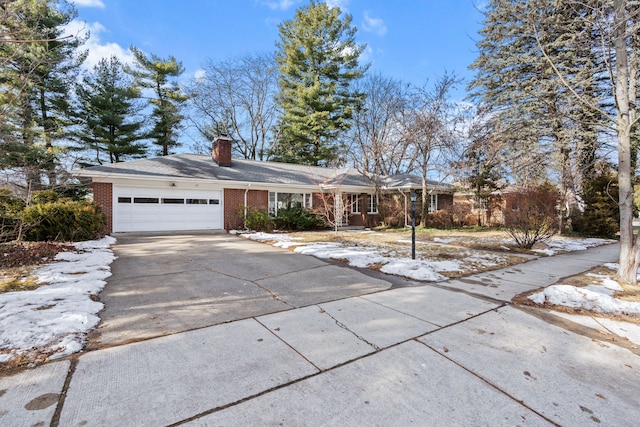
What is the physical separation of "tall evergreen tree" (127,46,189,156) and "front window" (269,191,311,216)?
13.7 m

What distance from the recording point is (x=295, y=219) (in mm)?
14695

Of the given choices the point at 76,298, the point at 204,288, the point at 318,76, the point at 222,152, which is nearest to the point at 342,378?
the point at 204,288

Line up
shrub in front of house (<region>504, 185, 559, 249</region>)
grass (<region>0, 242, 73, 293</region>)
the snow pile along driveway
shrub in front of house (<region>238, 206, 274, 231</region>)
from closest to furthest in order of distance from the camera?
1. the snow pile along driveway
2. grass (<region>0, 242, 73, 293</region>)
3. shrub in front of house (<region>504, 185, 559, 249</region>)
4. shrub in front of house (<region>238, 206, 274, 231</region>)

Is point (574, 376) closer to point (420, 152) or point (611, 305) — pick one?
point (611, 305)

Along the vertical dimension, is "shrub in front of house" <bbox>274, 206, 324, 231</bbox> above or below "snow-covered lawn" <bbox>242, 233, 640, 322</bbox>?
above

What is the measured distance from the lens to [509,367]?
2.55m

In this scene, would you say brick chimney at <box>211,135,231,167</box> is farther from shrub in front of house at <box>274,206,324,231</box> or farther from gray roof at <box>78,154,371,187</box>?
shrub in front of house at <box>274,206,324,231</box>

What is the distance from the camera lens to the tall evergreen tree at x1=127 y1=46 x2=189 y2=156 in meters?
22.5

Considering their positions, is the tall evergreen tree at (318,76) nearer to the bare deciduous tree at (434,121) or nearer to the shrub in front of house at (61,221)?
the bare deciduous tree at (434,121)

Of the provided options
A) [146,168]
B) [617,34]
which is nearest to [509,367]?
Answer: [617,34]

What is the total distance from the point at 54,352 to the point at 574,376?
180 inches

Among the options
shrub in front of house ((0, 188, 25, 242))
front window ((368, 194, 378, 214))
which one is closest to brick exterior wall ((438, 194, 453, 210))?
front window ((368, 194, 378, 214))

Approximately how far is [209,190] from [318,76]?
1574cm

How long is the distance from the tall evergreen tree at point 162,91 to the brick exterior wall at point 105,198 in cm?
1309
